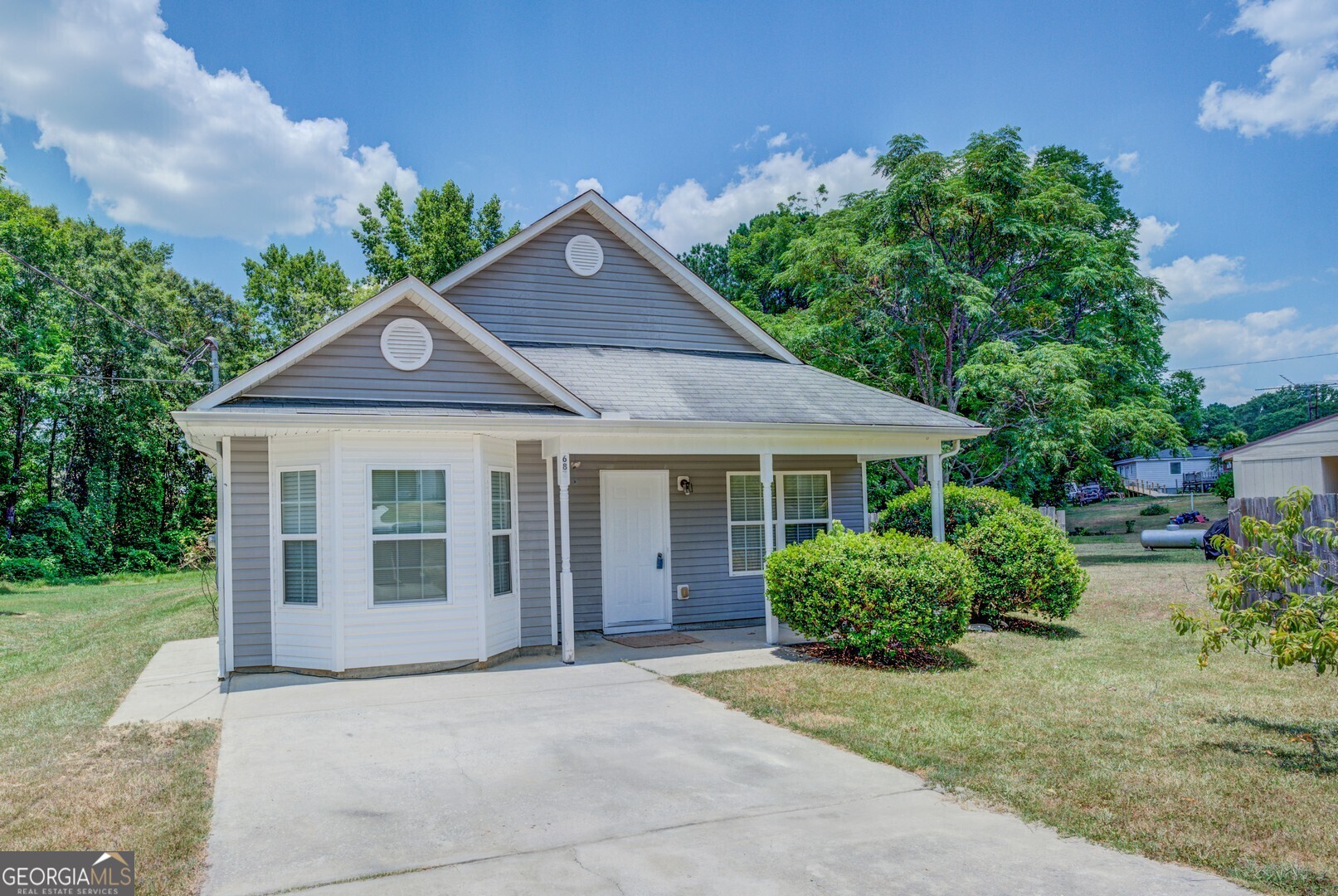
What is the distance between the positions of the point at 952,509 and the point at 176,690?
32.0 ft

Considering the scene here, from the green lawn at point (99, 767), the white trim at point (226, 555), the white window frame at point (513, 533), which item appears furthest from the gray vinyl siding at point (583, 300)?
the green lawn at point (99, 767)

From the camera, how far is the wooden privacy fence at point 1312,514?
9.26m

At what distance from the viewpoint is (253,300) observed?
3716 centimetres

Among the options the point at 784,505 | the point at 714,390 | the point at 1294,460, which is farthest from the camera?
the point at 1294,460

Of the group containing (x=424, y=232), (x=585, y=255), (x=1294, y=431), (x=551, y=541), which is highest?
(x=424, y=232)

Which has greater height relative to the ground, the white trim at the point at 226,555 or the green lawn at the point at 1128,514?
the white trim at the point at 226,555

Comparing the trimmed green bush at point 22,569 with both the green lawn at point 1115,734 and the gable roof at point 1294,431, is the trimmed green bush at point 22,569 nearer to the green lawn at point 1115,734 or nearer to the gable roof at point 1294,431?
the green lawn at point 1115,734

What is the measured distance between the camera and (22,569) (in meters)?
24.6

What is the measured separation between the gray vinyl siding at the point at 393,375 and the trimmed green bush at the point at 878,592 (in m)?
3.65

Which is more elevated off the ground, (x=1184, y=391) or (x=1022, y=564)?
(x=1184, y=391)

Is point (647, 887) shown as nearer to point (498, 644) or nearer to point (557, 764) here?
point (557, 764)

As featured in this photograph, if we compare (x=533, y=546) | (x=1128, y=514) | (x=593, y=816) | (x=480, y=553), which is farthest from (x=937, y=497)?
(x=1128, y=514)

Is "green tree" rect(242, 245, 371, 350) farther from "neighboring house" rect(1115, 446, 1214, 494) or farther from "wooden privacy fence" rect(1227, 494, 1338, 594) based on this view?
"neighboring house" rect(1115, 446, 1214, 494)

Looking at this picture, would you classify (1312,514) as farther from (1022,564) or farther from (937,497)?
(937,497)
